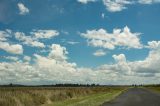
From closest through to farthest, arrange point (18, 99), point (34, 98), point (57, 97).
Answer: point (18, 99)
point (34, 98)
point (57, 97)

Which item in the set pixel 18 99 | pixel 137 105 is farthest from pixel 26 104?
pixel 137 105

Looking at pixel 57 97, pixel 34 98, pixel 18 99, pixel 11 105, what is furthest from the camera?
pixel 57 97

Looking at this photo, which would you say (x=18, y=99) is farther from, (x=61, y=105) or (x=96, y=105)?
(x=96, y=105)

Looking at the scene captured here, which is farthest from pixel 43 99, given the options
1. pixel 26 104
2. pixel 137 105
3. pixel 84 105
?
pixel 137 105

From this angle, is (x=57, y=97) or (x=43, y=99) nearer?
(x=43, y=99)

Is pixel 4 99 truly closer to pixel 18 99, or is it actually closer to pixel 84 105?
pixel 18 99

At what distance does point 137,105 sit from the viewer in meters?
25.0

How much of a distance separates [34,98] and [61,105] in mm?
4863

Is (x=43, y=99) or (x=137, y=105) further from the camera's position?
(x=43, y=99)

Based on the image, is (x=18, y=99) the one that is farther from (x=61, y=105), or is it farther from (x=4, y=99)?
(x=61, y=105)

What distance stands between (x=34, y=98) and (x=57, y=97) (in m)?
7.52

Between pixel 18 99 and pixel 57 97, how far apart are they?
1146cm

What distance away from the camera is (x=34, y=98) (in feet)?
95.9

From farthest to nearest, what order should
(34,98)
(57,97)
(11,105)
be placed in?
1. (57,97)
2. (34,98)
3. (11,105)
